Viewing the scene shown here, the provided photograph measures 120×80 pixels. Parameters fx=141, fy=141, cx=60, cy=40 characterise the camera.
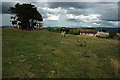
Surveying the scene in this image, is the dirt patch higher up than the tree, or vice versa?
the tree

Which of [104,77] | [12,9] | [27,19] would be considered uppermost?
[12,9]

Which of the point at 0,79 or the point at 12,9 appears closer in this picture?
the point at 0,79

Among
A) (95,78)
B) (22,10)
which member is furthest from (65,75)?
(22,10)

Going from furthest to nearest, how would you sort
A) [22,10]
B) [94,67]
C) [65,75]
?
1. [22,10]
2. [94,67]
3. [65,75]

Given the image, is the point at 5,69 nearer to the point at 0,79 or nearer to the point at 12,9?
the point at 0,79

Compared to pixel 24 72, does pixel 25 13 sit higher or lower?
higher

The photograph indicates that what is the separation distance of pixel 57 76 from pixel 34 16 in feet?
183

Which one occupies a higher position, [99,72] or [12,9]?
[12,9]

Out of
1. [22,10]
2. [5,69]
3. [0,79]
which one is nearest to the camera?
[0,79]

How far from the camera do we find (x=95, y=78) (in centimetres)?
734

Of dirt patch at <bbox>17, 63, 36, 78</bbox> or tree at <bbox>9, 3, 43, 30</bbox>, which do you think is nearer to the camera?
dirt patch at <bbox>17, 63, 36, 78</bbox>

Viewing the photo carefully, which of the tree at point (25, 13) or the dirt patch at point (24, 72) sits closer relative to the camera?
the dirt patch at point (24, 72)

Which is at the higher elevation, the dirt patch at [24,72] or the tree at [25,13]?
the tree at [25,13]

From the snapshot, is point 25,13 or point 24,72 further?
point 25,13
